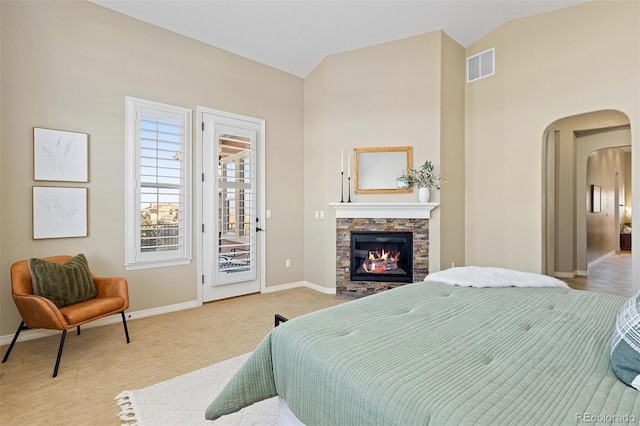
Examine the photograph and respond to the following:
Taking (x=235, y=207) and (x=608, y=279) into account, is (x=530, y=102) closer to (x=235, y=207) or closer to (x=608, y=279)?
(x=608, y=279)

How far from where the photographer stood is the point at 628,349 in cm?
103

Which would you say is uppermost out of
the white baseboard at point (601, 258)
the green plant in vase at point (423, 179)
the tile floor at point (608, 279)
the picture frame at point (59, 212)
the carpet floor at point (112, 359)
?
the green plant in vase at point (423, 179)

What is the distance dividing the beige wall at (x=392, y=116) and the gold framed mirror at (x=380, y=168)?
0.27 feet

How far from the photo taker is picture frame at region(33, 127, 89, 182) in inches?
124

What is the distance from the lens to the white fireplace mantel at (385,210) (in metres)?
4.32

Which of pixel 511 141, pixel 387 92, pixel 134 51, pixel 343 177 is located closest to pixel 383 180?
pixel 343 177

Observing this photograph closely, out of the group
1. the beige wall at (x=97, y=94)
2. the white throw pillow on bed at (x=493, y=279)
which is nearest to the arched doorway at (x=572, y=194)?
the white throw pillow on bed at (x=493, y=279)

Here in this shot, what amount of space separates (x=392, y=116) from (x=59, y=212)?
402 cm

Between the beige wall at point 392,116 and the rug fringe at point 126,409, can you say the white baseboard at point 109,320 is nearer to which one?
the rug fringe at point 126,409

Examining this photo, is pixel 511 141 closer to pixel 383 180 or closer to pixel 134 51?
pixel 383 180

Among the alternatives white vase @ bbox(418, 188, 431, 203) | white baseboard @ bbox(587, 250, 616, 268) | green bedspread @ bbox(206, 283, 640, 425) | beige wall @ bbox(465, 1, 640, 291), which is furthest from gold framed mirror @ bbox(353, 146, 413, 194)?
white baseboard @ bbox(587, 250, 616, 268)

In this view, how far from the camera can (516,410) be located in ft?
2.81

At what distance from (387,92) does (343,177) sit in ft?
4.32

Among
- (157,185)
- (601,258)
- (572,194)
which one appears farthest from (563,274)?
(157,185)
